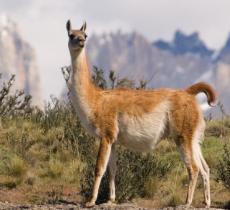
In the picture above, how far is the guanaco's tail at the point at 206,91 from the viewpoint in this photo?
11.6 m

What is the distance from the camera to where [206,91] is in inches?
459

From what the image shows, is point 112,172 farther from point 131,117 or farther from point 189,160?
point 189,160

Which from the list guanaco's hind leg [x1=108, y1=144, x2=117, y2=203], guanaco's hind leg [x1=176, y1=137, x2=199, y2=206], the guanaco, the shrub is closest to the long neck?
the guanaco

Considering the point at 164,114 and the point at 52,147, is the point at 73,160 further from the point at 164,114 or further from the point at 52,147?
the point at 164,114

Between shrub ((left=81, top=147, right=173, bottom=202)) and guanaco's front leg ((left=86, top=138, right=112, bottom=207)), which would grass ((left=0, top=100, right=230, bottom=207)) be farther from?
guanaco's front leg ((left=86, top=138, right=112, bottom=207))

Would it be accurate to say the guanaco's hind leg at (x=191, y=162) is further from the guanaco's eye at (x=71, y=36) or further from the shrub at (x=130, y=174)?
the guanaco's eye at (x=71, y=36)

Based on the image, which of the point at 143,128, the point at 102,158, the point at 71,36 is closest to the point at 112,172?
the point at 102,158

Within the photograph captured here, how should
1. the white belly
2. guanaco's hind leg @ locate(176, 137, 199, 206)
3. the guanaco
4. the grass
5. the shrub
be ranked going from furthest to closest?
the grass
the shrub
guanaco's hind leg @ locate(176, 137, 199, 206)
the white belly
the guanaco

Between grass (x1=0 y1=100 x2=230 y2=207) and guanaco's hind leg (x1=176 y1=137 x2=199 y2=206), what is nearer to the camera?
guanaco's hind leg (x1=176 y1=137 x2=199 y2=206)

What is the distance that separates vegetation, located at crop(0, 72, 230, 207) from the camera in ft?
43.5

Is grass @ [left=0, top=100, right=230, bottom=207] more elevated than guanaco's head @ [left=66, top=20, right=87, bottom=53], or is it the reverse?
guanaco's head @ [left=66, top=20, right=87, bottom=53]

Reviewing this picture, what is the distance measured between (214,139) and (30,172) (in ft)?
16.0

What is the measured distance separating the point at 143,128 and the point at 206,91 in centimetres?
128

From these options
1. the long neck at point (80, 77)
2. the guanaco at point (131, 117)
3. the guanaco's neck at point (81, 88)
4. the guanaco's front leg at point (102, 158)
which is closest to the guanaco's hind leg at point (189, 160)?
the guanaco at point (131, 117)
